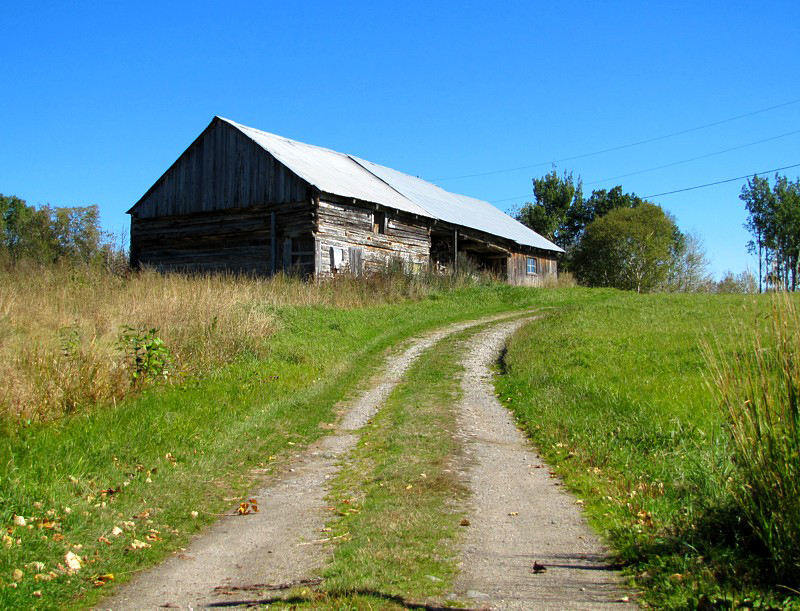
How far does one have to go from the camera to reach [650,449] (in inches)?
291

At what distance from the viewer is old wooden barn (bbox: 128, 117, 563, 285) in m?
26.4

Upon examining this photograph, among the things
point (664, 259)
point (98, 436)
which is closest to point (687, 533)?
point (98, 436)

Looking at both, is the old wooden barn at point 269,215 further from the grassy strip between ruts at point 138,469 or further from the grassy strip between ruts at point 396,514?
the grassy strip between ruts at point 396,514

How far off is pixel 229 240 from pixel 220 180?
2607 mm

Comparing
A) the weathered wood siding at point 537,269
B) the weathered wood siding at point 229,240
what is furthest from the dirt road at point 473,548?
the weathered wood siding at point 537,269

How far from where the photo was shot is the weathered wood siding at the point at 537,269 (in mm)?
40656

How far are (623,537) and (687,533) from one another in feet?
1.53

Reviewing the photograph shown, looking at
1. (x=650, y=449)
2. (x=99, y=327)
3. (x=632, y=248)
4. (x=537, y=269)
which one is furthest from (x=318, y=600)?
(x=632, y=248)

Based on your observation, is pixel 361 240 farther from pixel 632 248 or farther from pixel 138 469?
pixel 632 248

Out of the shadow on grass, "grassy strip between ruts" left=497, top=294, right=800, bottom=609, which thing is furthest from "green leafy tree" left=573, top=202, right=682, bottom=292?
the shadow on grass

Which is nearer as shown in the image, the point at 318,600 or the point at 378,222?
the point at 318,600

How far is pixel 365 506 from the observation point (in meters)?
6.07

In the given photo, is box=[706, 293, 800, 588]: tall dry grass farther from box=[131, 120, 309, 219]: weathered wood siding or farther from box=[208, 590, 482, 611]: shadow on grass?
box=[131, 120, 309, 219]: weathered wood siding

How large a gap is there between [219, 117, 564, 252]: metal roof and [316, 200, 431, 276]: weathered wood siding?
68 cm
